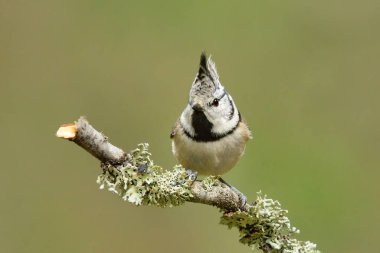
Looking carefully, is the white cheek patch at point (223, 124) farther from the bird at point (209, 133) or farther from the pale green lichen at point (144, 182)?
the pale green lichen at point (144, 182)

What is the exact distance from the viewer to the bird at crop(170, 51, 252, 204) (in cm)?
382

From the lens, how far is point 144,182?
304cm

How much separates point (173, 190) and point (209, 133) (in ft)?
2.98

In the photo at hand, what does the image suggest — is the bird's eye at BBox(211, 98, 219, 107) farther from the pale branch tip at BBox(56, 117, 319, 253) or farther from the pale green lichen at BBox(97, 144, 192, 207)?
the pale green lichen at BBox(97, 144, 192, 207)

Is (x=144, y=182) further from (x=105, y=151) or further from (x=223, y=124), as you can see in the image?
(x=223, y=124)

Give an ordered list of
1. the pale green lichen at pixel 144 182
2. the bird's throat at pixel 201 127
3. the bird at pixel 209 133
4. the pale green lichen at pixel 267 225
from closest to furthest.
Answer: the pale green lichen at pixel 144 182
the pale green lichen at pixel 267 225
the bird at pixel 209 133
the bird's throat at pixel 201 127

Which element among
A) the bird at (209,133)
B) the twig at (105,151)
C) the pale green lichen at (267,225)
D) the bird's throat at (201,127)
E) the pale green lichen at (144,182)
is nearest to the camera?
the twig at (105,151)

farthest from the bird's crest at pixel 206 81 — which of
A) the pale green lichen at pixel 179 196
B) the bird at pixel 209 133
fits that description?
the pale green lichen at pixel 179 196

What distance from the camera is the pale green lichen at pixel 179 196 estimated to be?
2971 mm

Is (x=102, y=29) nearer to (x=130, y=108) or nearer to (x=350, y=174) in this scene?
(x=130, y=108)

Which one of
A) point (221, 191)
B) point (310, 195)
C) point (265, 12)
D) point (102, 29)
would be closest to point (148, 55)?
point (102, 29)

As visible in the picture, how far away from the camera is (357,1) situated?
6391 millimetres

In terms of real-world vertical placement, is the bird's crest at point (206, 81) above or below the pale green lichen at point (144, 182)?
above

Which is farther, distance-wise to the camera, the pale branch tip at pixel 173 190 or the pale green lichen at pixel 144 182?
the pale green lichen at pixel 144 182
